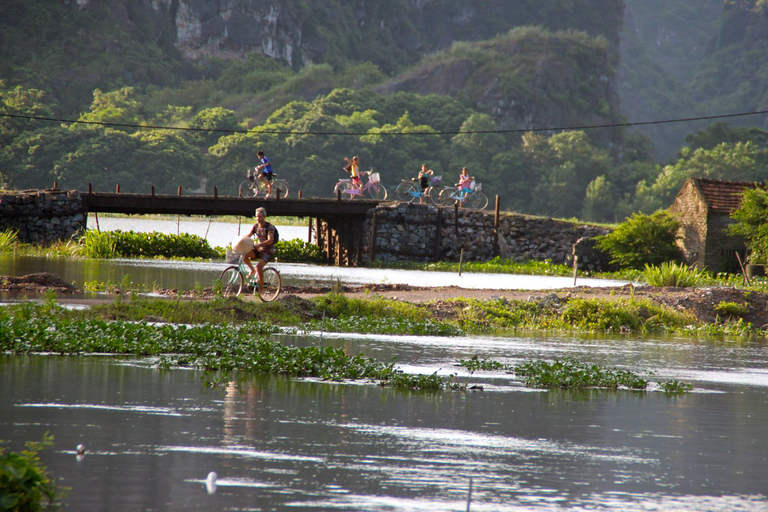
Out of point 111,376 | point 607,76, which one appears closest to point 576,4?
point 607,76

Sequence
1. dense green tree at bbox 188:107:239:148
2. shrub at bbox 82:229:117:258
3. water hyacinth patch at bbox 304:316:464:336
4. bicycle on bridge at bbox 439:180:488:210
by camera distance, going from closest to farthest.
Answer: water hyacinth patch at bbox 304:316:464:336
shrub at bbox 82:229:117:258
bicycle on bridge at bbox 439:180:488:210
dense green tree at bbox 188:107:239:148

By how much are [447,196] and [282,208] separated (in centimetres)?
928

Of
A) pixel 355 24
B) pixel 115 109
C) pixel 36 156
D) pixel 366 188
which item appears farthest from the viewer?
pixel 355 24

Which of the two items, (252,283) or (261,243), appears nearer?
(261,243)

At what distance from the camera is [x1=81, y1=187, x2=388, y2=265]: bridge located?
3897cm

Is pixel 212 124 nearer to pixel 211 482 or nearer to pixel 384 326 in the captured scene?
pixel 384 326

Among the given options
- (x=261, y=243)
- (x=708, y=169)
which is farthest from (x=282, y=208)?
(x=708, y=169)

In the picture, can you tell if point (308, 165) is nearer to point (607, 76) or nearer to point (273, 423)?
point (607, 76)

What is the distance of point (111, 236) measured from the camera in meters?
39.9

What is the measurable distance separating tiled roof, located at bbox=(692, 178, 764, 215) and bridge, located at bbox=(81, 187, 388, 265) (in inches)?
588

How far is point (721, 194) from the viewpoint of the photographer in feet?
133

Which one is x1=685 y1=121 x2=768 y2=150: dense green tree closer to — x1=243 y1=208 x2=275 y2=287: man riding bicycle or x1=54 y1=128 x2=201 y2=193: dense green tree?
x1=54 y1=128 x2=201 y2=193: dense green tree

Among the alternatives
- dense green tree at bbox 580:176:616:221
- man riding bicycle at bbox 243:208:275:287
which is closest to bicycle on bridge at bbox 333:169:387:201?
man riding bicycle at bbox 243:208:275:287

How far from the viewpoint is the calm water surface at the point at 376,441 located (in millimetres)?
6000
